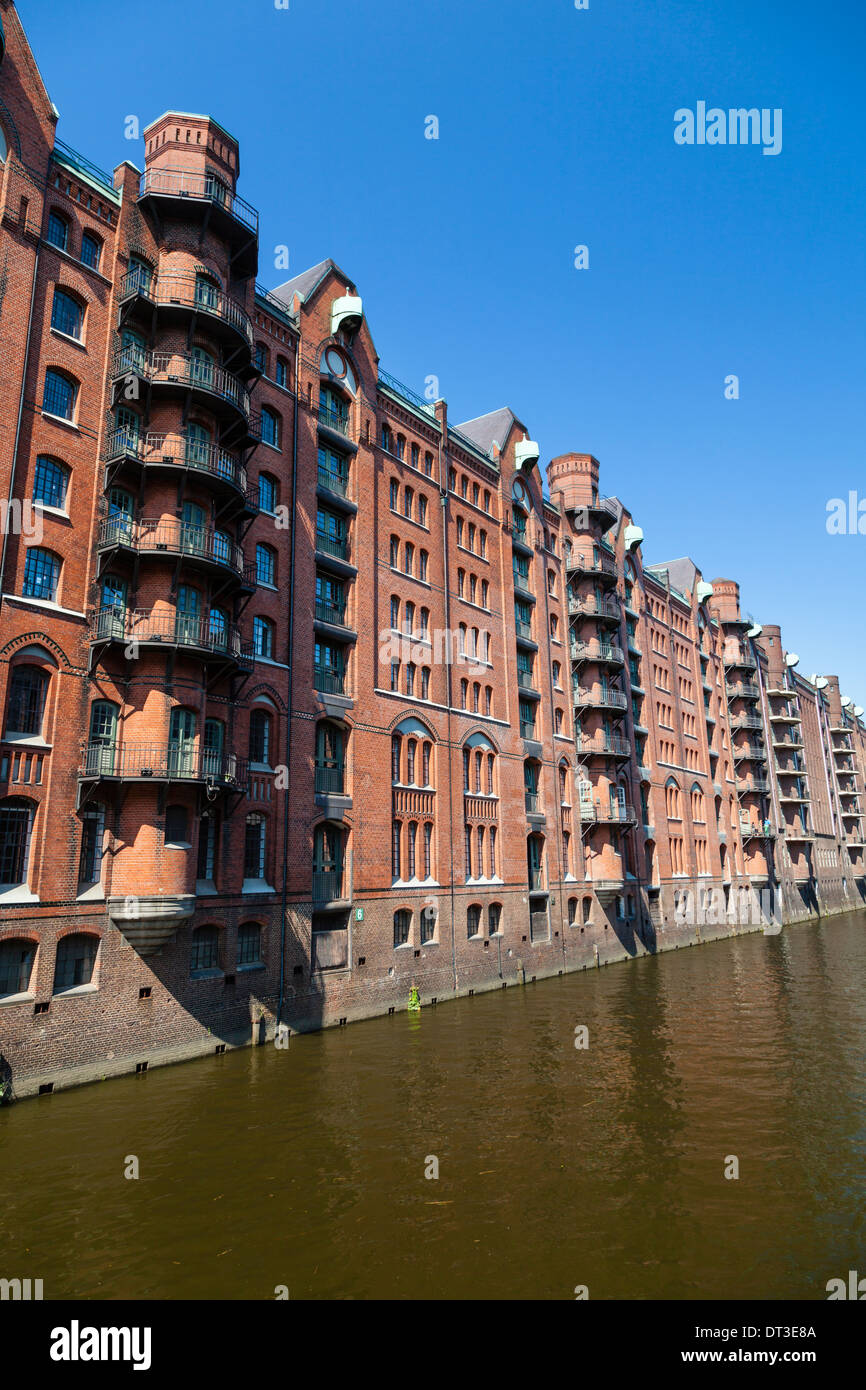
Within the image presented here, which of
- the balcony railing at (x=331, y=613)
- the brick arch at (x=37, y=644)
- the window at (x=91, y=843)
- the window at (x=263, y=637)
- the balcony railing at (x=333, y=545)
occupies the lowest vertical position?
the window at (x=91, y=843)

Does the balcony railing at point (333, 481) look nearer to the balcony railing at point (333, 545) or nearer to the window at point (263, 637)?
the balcony railing at point (333, 545)

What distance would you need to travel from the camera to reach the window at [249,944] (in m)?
22.9

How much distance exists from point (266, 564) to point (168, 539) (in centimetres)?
507

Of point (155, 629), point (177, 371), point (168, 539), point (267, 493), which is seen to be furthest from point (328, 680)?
point (177, 371)

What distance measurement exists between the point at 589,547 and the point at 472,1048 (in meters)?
32.5

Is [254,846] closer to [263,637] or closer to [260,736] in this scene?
[260,736]

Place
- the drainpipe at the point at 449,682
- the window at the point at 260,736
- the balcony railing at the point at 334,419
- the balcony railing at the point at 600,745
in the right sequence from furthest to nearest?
the balcony railing at the point at 600,745 < the drainpipe at the point at 449,682 < the balcony railing at the point at 334,419 < the window at the point at 260,736

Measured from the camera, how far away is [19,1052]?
674 inches

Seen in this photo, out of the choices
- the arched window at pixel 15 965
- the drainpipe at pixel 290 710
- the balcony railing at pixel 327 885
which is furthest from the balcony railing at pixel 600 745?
the arched window at pixel 15 965

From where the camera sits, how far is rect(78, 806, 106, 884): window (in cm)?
1948

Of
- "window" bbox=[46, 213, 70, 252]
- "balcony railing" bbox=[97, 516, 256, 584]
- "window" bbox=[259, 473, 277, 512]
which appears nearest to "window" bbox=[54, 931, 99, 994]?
"balcony railing" bbox=[97, 516, 256, 584]

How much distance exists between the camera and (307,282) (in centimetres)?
3097

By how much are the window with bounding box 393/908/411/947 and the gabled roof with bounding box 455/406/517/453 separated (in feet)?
76.0

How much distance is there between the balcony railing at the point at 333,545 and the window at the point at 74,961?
15.0 m
